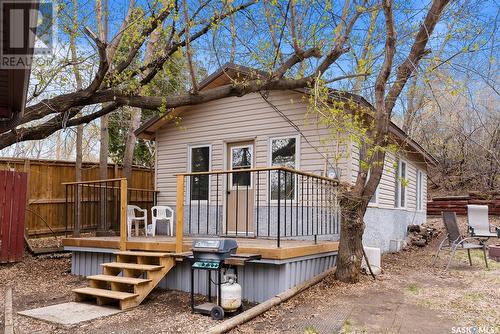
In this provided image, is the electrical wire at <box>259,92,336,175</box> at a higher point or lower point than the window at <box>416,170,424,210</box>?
higher

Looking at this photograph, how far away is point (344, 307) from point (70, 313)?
3.22m

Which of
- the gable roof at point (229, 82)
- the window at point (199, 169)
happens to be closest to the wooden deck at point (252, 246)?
the gable roof at point (229, 82)

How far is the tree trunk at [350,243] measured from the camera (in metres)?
5.94

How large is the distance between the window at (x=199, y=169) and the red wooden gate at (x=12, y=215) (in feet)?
10.9

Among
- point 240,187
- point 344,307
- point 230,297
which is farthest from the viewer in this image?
point 240,187

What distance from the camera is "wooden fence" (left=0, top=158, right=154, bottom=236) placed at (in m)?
9.42

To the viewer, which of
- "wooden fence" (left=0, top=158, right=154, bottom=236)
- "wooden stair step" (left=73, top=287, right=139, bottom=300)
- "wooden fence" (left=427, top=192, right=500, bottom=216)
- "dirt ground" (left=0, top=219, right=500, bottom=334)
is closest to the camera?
"dirt ground" (left=0, top=219, right=500, bottom=334)

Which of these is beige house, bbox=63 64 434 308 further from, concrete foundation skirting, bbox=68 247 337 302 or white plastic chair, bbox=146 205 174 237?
white plastic chair, bbox=146 205 174 237

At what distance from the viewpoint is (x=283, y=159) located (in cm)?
820

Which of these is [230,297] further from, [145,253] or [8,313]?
[8,313]

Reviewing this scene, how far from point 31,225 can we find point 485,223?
9.94m

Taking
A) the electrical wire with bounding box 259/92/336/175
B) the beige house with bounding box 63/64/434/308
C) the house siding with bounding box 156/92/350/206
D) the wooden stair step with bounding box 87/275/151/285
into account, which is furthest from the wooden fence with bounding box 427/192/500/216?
the wooden stair step with bounding box 87/275/151/285

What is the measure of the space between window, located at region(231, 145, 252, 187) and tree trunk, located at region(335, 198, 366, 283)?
2.78 m

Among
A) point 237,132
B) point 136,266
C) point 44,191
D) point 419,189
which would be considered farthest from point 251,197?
point 419,189
